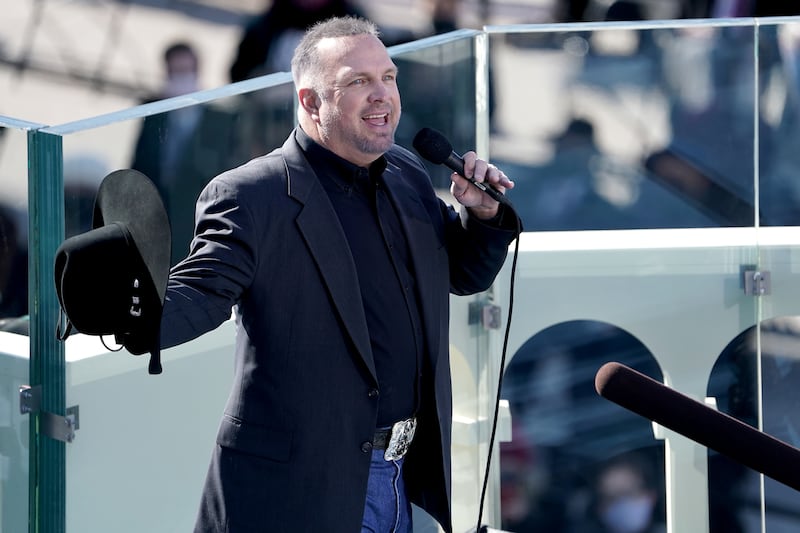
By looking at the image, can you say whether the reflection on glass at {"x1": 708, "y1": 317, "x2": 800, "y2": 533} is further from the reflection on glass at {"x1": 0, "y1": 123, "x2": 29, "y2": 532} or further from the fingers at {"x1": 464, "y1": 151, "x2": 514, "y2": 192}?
the reflection on glass at {"x1": 0, "y1": 123, "x2": 29, "y2": 532}

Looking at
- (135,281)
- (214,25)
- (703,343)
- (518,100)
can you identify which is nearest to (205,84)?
(214,25)

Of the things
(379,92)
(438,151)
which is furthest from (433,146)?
(379,92)

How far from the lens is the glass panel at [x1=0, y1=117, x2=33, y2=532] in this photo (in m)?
2.05

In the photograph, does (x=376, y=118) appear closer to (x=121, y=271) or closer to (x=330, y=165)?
(x=330, y=165)

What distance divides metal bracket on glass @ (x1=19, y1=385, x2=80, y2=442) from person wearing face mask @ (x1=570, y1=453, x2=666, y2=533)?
2036mm

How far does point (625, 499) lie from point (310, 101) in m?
2.19

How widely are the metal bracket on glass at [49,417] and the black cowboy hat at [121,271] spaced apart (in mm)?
554

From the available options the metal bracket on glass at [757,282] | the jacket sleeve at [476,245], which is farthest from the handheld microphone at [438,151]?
the metal bracket on glass at [757,282]

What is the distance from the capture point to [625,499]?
377 cm

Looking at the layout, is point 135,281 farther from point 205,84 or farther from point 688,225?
point 205,84

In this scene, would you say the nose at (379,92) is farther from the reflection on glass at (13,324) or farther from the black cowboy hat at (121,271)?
the reflection on glass at (13,324)

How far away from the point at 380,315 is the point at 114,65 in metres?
6.01

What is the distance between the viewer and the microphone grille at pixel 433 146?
190 centimetres

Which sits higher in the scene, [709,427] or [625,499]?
[709,427]
